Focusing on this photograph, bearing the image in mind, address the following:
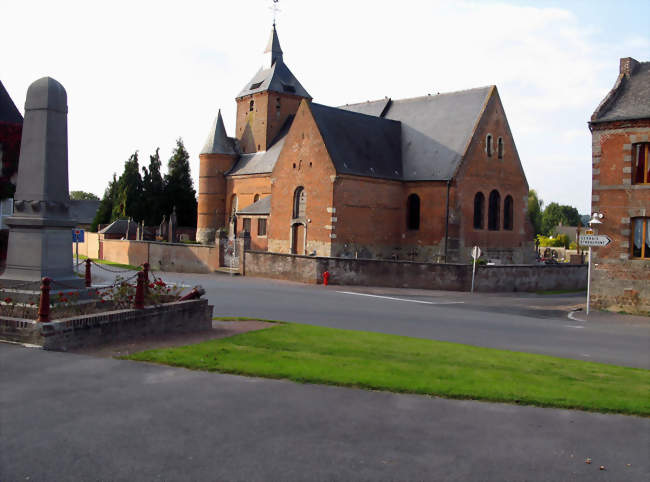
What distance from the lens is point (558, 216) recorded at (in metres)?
152

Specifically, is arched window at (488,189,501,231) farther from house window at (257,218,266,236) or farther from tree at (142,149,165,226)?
tree at (142,149,165,226)

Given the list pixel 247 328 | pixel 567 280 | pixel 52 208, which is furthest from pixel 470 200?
pixel 52 208

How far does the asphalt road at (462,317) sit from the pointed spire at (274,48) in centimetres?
3519

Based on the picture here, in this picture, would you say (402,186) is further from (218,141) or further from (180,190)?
(180,190)

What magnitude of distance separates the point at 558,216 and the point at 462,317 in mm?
145384

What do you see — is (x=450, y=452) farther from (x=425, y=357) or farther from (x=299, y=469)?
(x=425, y=357)

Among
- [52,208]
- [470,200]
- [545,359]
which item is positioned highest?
[470,200]

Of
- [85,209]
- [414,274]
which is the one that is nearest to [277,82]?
[414,274]

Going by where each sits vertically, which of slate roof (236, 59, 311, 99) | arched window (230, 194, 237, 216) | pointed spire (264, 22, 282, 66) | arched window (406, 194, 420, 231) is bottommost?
arched window (406, 194, 420, 231)

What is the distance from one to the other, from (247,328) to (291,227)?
27.2 metres

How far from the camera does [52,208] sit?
12.6 meters

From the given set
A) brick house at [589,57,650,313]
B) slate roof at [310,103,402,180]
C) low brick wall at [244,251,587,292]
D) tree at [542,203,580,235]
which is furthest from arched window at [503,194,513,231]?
tree at [542,203,580,235]

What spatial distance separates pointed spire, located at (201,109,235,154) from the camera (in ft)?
186

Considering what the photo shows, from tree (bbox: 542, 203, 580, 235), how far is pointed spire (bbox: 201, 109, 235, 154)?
11458 cm
